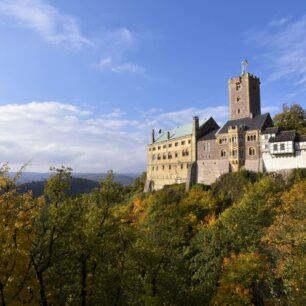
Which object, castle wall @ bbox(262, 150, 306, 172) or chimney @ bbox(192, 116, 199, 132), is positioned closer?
castle wall @ bbox(262, 150, 306, 172)

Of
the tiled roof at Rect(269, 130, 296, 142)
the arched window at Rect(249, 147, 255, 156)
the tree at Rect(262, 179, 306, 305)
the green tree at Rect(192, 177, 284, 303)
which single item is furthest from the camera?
the arched window at Rect(249, 147, 255, 156)

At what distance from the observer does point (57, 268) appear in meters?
18.3

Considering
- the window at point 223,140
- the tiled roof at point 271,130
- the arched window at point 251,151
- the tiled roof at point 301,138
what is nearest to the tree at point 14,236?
the tiled roof at point 301,138

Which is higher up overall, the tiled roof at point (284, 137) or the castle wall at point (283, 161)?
the tiled roof at point (284, 137)

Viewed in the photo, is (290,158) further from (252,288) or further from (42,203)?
(42,203)

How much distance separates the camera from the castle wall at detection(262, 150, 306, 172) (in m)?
53.6

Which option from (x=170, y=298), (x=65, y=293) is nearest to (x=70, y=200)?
(x=65, y=293)

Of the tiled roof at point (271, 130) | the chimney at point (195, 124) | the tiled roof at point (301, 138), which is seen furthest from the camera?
the chimney at point (195, 124)

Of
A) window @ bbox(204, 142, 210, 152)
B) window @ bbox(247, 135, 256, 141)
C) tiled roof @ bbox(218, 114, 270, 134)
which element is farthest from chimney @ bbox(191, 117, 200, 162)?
window @ bbox(247, 135, 256, 141)

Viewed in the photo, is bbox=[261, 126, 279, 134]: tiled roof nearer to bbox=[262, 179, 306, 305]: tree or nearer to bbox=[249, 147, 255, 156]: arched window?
bbox=[249, 147, 255, 156]: arched window

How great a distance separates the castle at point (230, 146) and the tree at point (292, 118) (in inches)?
226

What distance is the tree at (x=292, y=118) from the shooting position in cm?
6811

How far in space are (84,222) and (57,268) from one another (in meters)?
2.95

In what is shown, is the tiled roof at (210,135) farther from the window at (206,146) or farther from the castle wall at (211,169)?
the castle wall at (211,169)
